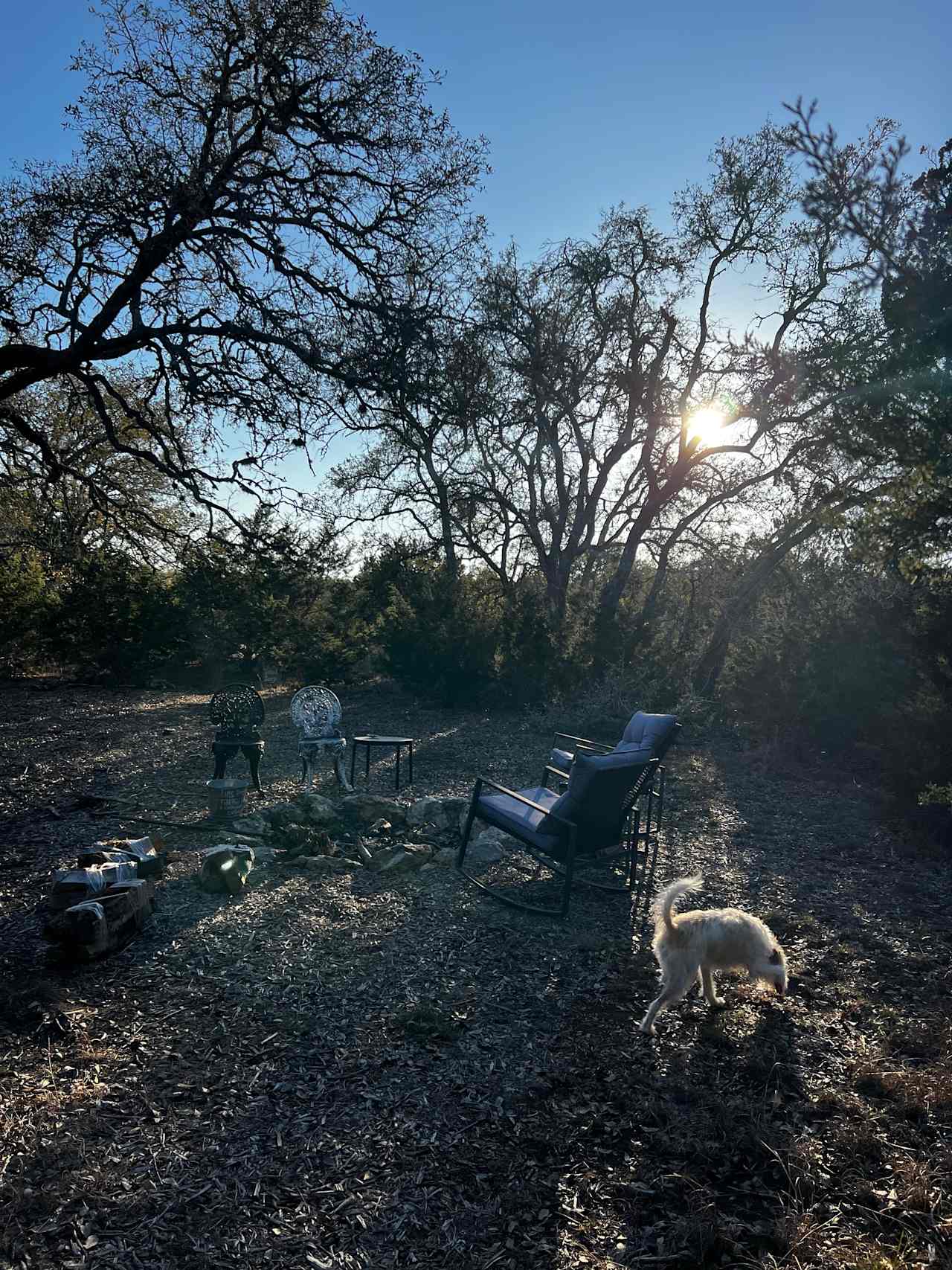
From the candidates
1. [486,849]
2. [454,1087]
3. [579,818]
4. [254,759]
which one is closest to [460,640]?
[254,759]

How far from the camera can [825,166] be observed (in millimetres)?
5590

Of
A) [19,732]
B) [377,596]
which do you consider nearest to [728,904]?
[19,732]

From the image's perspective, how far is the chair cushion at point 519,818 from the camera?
4.60 meters

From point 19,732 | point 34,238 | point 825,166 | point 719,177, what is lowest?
point 19,732

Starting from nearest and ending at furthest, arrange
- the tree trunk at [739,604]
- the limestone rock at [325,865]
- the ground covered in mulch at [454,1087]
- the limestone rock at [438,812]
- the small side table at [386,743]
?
the ground covered in mulch at [454,1087], the limestone rock at [325,865], the limestone rock at [438,812], the small side table at [386,743], the tree trunk at [739,604]

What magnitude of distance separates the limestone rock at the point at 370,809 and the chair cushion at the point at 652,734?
1.76 meters

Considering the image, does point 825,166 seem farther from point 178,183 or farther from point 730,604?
point 730,604

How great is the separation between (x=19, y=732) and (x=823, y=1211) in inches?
350

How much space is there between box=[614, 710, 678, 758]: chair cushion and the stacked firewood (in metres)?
3.17

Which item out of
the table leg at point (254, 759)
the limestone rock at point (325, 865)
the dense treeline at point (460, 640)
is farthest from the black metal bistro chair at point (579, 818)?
the dense treeline at point (460, 640)

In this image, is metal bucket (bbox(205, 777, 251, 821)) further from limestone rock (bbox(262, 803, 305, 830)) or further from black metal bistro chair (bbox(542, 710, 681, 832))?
black metal bistro chair (bbox(542, 710, 681, 832))

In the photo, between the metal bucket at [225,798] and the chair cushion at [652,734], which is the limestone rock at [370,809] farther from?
the chair cushion at [652,734]

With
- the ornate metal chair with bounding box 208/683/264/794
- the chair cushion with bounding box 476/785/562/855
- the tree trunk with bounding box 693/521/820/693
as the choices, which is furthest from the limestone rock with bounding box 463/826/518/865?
the tree trunk with bounding box 693/521/820/693

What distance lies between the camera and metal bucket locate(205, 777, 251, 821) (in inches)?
229
